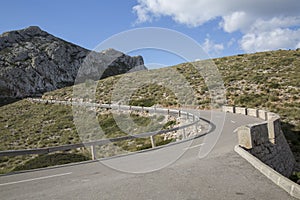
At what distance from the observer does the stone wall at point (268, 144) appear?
10.6 m

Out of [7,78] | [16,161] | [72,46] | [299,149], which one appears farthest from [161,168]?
[72,46]

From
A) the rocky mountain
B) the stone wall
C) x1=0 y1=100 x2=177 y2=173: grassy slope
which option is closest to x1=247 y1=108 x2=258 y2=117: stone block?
x1=0 y1=100 x2=177 y2=173: grassy slope

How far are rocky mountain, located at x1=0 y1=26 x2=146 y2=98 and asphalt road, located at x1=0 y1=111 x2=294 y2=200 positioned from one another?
86.9m

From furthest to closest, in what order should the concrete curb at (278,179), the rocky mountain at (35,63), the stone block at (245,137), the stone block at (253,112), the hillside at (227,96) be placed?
1. the rocky mountain at (35,63)
2. the hillside at (227,96)
3. the stone block at (253,112)
4. the stone block at (245,137)
5. the concrete curb at (278,179)

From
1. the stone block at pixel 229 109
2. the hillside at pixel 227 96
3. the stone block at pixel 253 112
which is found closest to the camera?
the stone block at pixel 253 112

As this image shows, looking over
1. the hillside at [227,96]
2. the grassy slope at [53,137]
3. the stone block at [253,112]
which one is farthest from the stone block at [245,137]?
the stone block at [253,112]

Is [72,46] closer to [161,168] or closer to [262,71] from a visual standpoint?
[262,71]

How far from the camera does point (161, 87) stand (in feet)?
163

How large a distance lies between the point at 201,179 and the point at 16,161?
15586mm

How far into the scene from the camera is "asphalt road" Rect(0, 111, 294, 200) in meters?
5.80

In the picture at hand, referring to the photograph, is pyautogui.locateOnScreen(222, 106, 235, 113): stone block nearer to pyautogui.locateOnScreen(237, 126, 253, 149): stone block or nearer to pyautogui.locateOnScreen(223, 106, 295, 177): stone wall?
pyautogui.locateOnScreen(223, 106, 295, 177): stone wall

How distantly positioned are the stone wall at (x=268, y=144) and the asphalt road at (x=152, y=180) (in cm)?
89

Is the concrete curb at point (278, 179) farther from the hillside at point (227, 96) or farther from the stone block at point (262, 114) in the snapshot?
the stone block at point (262, 114)

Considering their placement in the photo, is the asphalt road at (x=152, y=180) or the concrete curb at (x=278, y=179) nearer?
the concrete curb at (x=278, y=179)
